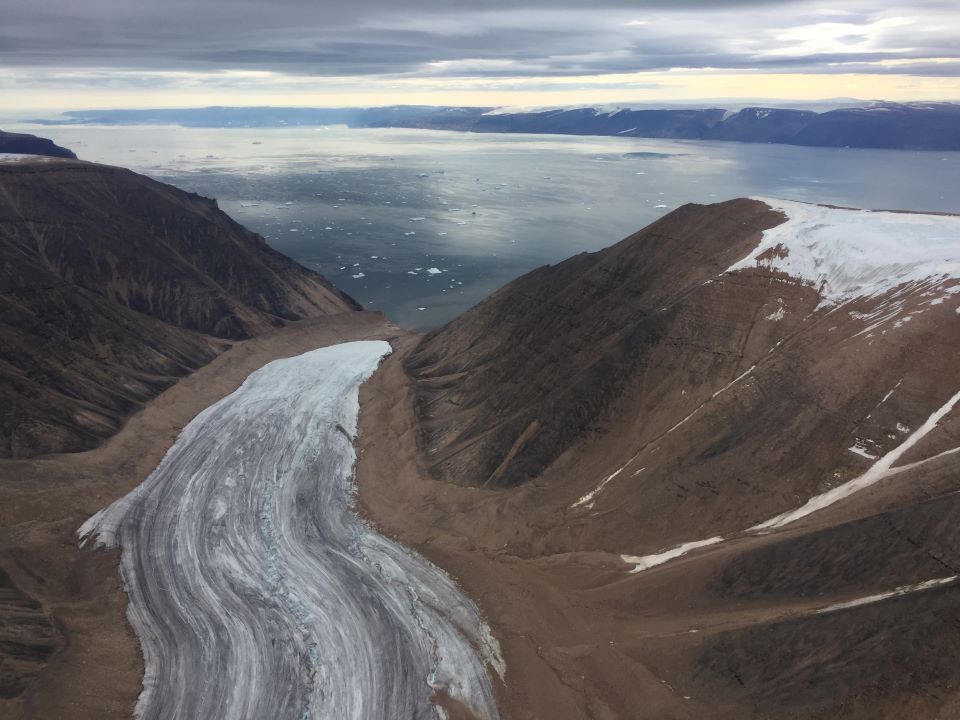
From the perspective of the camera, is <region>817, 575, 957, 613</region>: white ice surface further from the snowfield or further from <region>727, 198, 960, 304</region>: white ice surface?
→ <region>727, 198, 960, 304</region>: white ice surface

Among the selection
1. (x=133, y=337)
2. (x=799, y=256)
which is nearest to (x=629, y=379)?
(x=799, y=256)

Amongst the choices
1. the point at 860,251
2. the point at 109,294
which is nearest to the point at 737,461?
the point at 860,251

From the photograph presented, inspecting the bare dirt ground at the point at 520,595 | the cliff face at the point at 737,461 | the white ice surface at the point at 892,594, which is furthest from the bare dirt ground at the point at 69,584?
the white ice surface at the point at 892,594

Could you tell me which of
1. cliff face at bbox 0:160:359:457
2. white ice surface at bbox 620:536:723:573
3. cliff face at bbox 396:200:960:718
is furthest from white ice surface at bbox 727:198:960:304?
cliff face at bbox 0:160:359:457

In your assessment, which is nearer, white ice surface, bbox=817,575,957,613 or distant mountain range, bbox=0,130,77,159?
white ice surface, bbox=817,575,957,613

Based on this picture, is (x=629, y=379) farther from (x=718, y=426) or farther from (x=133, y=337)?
(x=133, y=337)

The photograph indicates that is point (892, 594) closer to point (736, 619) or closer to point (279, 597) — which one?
point (736, 619)
